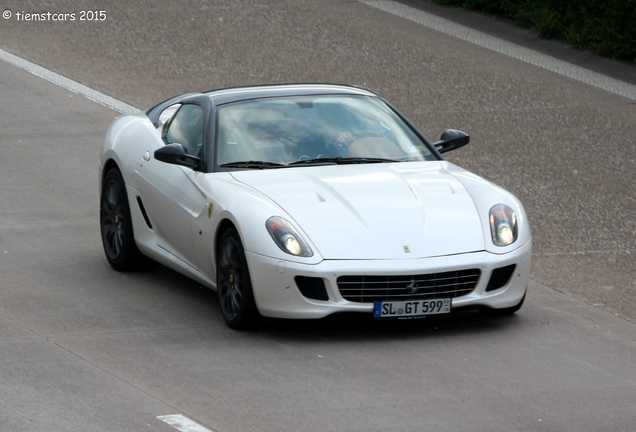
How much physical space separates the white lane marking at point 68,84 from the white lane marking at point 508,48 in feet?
20.2

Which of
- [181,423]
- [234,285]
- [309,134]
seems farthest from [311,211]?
[181,423]

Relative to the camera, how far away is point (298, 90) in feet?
30.0

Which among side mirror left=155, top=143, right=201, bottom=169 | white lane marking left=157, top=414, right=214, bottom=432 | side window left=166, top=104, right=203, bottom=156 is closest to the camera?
white lane marking left=157, top=414, right=214, bottom=432

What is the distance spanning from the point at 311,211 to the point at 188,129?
172cm

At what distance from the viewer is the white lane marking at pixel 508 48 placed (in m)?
17.3

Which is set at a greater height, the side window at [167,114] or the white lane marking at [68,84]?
the side window at [167,114]

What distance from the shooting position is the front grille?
7.52 metres

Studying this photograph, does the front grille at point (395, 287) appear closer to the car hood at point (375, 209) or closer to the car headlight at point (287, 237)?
the car hood at point (375, 209)

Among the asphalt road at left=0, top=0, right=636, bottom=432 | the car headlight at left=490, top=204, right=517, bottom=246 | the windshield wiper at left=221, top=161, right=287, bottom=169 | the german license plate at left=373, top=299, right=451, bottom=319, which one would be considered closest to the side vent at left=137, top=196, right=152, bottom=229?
the asphalt road at left=0, top=0, right=636, bottom=432

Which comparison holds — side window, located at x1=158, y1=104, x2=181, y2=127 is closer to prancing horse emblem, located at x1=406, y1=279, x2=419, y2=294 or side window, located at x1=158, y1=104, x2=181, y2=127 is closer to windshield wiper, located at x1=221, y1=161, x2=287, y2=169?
windshield wiper, located at x1=221, y1=161, x2=287, y2=169

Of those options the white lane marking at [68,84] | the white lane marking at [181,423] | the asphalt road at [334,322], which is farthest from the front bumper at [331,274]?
the white lane marking at [68,84]

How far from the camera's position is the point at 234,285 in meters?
7.88

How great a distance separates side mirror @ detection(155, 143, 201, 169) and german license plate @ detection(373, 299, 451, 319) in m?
1.79

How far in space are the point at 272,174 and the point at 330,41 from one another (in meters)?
11.5
